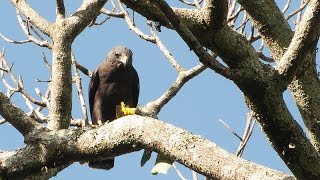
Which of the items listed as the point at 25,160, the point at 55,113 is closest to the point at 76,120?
the point at 55,113

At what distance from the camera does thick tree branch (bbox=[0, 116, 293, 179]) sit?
2.67m

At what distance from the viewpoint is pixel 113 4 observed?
263 inches

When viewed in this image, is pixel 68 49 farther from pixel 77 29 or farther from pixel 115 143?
pixel 115 143

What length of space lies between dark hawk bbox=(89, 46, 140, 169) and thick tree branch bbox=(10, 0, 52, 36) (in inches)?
77.8

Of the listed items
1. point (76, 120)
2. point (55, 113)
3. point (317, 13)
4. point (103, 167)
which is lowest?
point (103, 167)

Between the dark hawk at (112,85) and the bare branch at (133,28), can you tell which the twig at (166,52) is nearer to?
the bare branch at (133,28)

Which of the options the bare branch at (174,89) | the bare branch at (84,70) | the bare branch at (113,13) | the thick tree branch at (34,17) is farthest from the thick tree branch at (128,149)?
the bare branch at (113,13)

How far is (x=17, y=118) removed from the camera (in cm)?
342

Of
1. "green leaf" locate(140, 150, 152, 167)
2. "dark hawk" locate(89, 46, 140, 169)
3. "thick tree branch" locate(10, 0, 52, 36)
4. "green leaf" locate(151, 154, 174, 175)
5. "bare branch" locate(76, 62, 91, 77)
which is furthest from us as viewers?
"dark hawk" locate(89, 46, 140, 169)

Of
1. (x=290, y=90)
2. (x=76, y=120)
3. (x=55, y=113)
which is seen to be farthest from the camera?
(x=76, y=120)

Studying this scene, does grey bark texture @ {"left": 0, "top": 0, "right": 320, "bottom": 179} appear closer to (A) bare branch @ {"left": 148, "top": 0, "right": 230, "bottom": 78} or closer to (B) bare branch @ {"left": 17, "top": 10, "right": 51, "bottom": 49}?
(A) bare branch @ {"left": 148, "top": 0, "right": 230, "bottom": 78}

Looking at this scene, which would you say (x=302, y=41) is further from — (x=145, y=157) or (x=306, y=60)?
(x=145, y=157)

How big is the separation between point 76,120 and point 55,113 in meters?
1.24

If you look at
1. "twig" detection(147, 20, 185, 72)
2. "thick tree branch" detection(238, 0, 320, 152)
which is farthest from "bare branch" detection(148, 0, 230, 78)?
"twig" detection(147, 20, 185, 72)
